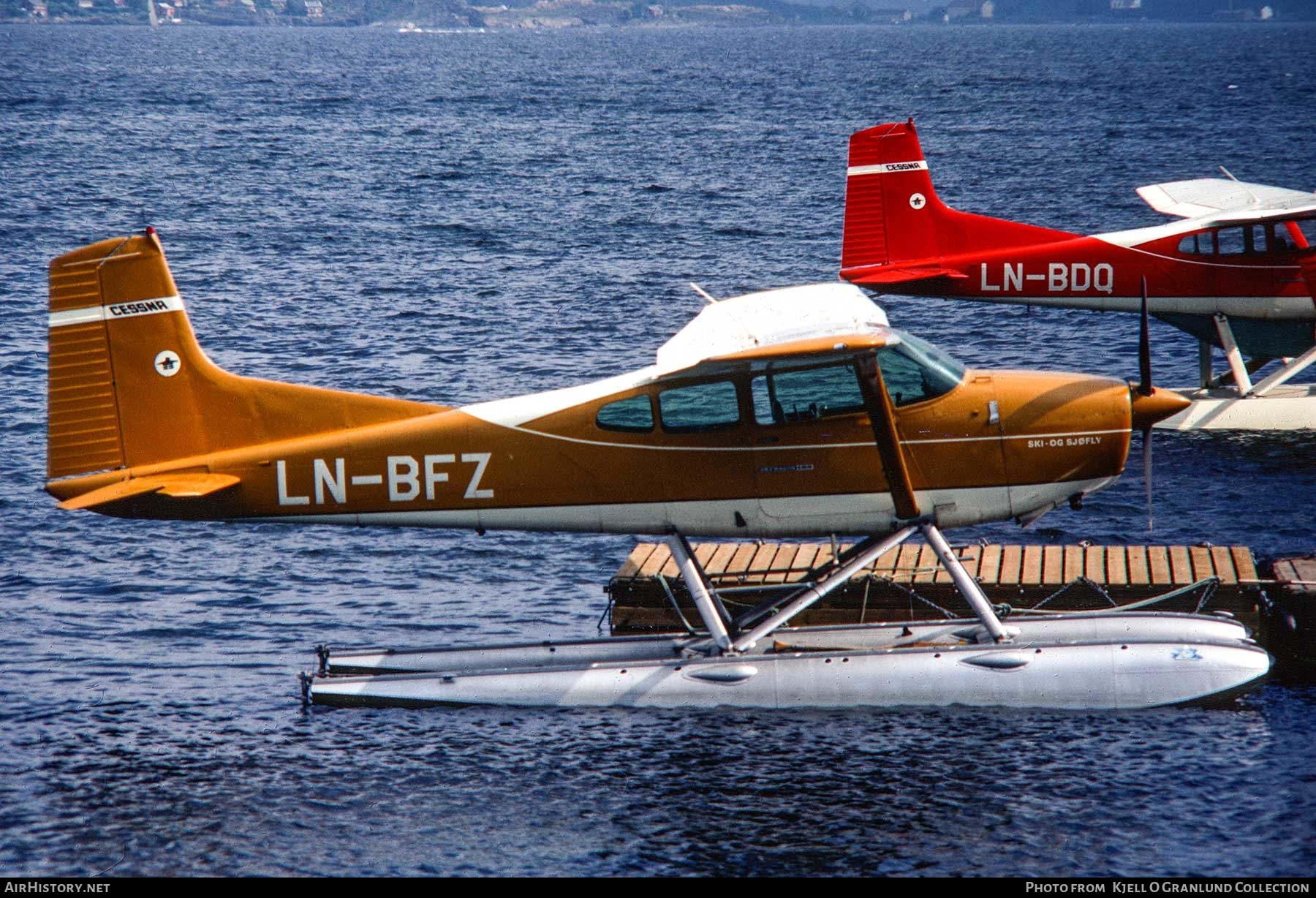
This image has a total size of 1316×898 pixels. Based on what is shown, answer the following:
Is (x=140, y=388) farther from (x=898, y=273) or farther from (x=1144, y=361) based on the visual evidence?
(x=898, y=273)

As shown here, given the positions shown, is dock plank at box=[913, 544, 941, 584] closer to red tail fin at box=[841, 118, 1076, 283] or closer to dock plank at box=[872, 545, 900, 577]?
dock plank at box=[872, 545, 900, 577]

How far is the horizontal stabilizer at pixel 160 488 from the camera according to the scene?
1415cm

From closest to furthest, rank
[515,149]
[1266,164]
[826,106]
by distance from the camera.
Result: [1266,164] < [515,149] < [826,106]

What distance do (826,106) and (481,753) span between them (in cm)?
10485

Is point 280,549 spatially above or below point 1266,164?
below

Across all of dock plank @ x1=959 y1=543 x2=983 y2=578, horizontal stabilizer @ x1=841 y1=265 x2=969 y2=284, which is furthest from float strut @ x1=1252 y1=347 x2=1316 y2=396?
dock plank @ x1=959 y1=543 x2=983 y2=578

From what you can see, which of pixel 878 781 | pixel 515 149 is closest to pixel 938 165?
pixel 515 149

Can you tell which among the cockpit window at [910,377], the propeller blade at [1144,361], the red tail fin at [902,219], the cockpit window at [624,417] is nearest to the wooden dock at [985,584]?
the cockpit window at [624,417]

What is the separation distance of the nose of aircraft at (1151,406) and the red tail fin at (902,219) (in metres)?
14.3

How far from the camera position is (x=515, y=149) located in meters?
85.9

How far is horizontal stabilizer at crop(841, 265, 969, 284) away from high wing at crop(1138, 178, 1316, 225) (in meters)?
4.31

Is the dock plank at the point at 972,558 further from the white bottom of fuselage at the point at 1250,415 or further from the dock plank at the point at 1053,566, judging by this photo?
the white bottom of fuselage at the point at 1250,415

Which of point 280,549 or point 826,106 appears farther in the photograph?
point 826,106

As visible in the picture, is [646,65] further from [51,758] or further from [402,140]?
[51,758]
